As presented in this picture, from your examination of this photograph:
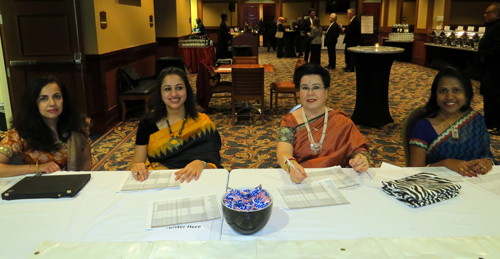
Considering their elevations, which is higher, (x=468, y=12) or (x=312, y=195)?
(x=468, y=12)

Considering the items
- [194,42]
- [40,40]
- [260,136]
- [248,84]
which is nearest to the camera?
[40,40]

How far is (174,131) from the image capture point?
6.99ft

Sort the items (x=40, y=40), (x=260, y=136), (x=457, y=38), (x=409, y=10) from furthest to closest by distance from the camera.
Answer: (x=409, y=10), (x=457, y=38), (x=260, y=136), (x=40, y=40)

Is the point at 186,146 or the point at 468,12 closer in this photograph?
the point at 186,146

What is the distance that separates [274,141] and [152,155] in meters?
2.49

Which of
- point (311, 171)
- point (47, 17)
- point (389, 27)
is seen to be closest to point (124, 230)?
point (311, 171)

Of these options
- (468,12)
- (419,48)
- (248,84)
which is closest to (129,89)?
(248,84)

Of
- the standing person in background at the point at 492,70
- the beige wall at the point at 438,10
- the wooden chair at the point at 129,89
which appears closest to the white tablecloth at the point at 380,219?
the standing person in background at the point at 492,70

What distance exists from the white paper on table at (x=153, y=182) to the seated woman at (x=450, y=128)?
131 cm

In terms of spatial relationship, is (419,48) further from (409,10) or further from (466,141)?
(466,141)

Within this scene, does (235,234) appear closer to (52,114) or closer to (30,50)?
(52,114)

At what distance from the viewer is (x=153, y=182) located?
1.57 metres

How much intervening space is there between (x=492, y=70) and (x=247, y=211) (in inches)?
190

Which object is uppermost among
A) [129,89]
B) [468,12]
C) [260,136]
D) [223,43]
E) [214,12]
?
[214,12]
